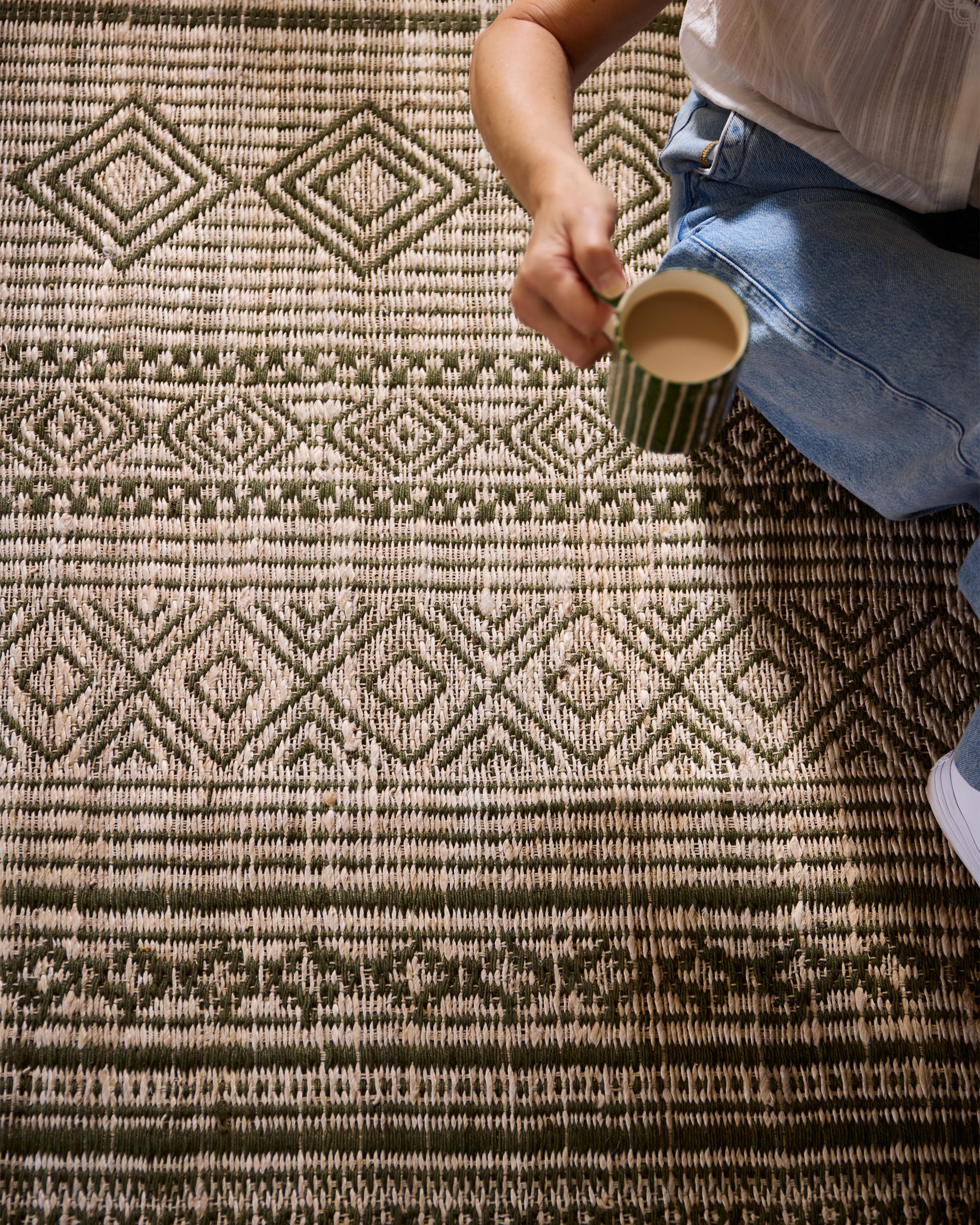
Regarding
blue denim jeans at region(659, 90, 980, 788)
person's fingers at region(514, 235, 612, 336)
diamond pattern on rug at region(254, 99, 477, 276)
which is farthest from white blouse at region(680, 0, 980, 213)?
diamond pattern on rug at region(254, 99, 477, 276)

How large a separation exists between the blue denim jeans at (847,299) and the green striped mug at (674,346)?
13 cm

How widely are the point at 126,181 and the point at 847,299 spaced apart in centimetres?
76

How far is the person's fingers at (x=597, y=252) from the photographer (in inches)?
22.0

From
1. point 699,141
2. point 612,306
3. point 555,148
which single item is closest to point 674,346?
point 612,306

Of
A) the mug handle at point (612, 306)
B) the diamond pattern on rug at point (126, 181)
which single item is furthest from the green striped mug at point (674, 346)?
the diamond pattern on rug at point (126, 181)

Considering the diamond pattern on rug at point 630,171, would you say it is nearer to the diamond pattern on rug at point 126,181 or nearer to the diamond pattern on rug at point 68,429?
the diamond pattern on rug at point 126,181

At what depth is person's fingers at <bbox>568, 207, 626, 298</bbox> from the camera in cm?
56

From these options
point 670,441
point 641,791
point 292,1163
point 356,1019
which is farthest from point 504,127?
point 292,1163

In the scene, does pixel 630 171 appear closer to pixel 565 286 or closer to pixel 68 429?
pixel 565 286

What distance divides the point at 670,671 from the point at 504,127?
1.61 feet

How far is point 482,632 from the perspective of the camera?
90cm

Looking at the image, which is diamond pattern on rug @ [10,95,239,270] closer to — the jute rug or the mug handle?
the jute rug

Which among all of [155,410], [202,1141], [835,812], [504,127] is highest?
[504,127]

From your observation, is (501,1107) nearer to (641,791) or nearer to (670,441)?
(641,791)
